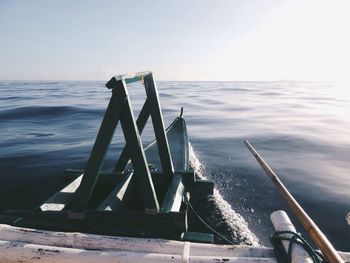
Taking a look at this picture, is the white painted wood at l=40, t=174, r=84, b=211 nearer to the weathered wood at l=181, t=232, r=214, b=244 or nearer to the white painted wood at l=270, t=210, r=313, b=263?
the weathered wood at l=181, t=232, r=214, b=244

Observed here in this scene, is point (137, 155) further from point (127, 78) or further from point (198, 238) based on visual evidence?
point (198, 238)

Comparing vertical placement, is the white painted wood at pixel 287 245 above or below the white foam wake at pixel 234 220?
above

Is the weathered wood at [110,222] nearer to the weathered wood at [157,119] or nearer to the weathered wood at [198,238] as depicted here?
the weathered wood at [198,238]

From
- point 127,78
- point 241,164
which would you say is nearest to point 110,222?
point 127,78

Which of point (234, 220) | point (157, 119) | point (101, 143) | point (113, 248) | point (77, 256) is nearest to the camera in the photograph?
point (77, 256)

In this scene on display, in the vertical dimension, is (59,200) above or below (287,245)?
below

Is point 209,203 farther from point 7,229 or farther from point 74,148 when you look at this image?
point 74,148

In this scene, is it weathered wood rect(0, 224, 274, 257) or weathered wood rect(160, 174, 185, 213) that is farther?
weathered wood rect(160, 174, 185, 213)

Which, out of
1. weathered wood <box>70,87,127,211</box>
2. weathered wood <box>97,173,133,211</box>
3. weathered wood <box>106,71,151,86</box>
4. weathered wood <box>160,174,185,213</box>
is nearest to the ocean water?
weathered wood <box>160,174,185,213</box>

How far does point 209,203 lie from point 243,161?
15.2ft

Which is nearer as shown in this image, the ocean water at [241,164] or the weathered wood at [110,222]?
the weathered wood at [110,222]

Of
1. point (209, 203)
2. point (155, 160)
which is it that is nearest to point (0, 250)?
point (209, 203)

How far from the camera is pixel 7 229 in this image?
3381 mm

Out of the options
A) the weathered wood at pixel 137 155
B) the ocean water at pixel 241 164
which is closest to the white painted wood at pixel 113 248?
the weathered wood at pixel 137 155
